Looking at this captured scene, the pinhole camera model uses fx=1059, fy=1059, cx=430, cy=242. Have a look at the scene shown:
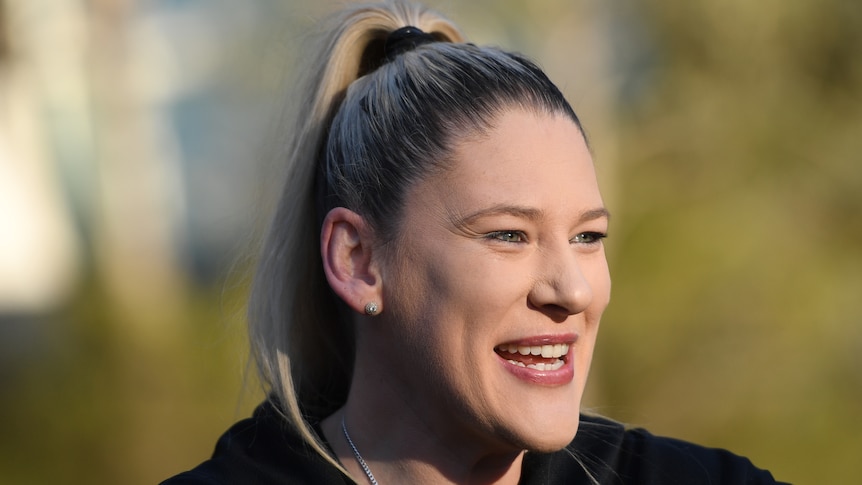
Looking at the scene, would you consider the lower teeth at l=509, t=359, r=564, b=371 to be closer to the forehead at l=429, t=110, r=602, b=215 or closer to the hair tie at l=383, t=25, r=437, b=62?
the forehead at l=429, t=110, r=602, b=215

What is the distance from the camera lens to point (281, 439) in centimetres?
263

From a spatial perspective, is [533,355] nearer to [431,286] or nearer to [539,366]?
[539,366]

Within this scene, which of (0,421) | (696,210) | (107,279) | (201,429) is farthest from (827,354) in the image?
(0,421)

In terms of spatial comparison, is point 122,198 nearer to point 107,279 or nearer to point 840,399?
point 107,279

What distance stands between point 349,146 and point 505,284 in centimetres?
61

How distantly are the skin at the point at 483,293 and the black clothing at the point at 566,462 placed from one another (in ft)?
0.37

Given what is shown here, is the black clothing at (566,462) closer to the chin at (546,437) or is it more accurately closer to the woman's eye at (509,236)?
the chin at (546,437)

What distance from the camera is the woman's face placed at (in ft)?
7.39

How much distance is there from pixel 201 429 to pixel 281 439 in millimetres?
5308

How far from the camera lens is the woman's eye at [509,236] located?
2287mm

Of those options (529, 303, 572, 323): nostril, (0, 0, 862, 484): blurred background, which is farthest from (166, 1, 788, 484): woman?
(0, 0, 862, 484): blurred background

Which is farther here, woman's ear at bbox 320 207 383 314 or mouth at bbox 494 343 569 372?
woman's ear at bbox 320 207 383 314

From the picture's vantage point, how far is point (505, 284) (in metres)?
2.24

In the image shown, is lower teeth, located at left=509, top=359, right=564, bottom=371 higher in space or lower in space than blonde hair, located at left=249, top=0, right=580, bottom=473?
lower
